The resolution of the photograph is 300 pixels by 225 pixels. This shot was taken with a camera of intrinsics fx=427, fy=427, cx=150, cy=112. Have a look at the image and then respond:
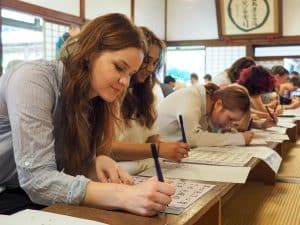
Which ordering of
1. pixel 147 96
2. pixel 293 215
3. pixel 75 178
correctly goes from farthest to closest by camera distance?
pixel 147 96 < pixel 293 215 < pixel 75 178

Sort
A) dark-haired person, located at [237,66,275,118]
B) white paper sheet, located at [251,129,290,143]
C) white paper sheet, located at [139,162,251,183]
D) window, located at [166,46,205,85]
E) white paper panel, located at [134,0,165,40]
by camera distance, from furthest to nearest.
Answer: window, located at [166,46,205,85] < white paper panel, located at [134,0,165,40] < dark-haired person, located at [237,66,275,118] < white paper sheet, located at [251,129,290,143] < white paper sheet, located at [139,162,251,183]

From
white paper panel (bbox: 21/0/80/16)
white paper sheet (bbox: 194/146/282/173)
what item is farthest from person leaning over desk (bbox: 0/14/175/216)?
white paper panel (bbox: 21/0/80/16)

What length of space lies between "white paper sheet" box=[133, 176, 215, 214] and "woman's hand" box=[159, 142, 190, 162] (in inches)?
10.0

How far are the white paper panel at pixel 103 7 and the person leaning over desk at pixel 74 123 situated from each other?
4.80 m

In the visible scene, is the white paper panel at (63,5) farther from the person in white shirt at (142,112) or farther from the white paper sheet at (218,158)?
the white paper sheet at (218,158)

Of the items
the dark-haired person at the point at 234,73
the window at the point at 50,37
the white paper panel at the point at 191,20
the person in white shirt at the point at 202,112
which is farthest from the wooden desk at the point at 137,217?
the white paper panel at the point at 191,20

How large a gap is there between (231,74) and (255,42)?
15.6 ft

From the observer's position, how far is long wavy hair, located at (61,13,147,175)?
37.1 inches

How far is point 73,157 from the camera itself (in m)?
1.01

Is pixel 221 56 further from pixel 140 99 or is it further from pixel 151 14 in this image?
pixel 140 99

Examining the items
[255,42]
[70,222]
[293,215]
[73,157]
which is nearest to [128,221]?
[70,222]

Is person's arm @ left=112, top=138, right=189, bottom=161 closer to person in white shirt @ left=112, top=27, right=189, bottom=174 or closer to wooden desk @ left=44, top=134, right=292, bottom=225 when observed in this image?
person in white shirt @ left=112, top=27, right=189, bottom=174

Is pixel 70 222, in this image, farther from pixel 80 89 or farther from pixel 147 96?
pixel 147 96

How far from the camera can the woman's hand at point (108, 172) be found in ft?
3.30
